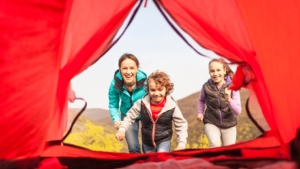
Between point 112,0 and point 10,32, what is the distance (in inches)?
28.7

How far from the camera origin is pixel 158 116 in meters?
1.70

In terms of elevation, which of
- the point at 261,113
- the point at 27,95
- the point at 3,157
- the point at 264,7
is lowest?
the point at 3,157

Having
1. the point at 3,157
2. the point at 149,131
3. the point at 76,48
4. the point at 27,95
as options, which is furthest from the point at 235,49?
the point at 3,157

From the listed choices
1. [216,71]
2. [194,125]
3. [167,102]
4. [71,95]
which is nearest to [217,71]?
[216,71]

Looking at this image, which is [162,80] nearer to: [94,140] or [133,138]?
[133,138]

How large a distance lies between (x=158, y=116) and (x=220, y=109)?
1.88 ft

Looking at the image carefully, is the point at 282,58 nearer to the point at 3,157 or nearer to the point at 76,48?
the point at 76,48

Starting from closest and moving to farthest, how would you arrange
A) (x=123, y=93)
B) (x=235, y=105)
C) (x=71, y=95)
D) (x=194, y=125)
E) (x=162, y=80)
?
(x=71, y=95), (x=162, y=80), (x=235, y=105), (x=123, y=93), (x=194, y=125)

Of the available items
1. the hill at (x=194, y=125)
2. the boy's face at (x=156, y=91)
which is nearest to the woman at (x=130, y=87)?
the boy's face at (x=156, y=91)

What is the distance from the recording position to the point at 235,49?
1.45m

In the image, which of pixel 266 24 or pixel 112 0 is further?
pixel 112 0

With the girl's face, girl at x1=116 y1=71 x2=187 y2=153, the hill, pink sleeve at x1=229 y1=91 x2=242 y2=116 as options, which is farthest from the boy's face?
the hill

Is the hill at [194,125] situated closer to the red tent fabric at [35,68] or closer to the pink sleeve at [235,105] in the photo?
the pink sleeve at [235,105]

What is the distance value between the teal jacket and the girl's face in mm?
563
